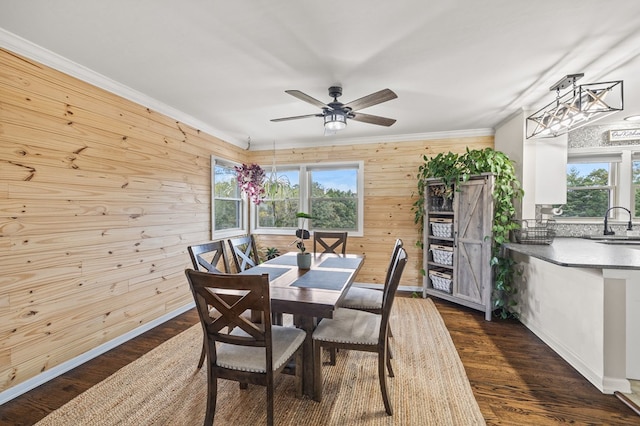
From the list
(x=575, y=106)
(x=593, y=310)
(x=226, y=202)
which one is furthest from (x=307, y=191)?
(x=593, y=310)

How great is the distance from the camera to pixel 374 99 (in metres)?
2.20

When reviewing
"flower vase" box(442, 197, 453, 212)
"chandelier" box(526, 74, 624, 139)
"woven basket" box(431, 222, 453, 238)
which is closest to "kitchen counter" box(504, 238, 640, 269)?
"woven basket" box(431, 222, 453, 238)

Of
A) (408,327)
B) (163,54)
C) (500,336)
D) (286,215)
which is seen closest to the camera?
(163,54)

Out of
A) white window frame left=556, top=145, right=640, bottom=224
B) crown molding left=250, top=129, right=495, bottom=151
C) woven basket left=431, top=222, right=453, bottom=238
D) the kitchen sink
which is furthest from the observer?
crown molding left=250, top=129, right=495, bottom=151

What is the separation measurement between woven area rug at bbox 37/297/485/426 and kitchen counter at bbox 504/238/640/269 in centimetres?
118

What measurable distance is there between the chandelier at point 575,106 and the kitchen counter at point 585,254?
1.15 m

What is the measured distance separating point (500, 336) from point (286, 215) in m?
3.50

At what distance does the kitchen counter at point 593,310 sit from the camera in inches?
76.0

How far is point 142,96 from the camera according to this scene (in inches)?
112

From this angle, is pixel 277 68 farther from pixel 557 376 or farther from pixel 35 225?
pixel 557 376

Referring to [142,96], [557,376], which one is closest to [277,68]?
[142,96]

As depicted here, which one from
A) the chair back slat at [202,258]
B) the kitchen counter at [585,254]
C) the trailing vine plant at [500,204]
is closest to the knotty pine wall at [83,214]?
the chair back slat at [202,258]

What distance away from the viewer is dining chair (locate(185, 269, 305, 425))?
1421 millimetres

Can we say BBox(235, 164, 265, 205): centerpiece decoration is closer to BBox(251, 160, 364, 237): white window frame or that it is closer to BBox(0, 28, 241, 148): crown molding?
BBox(251, 160, 364, 237): white window frame
